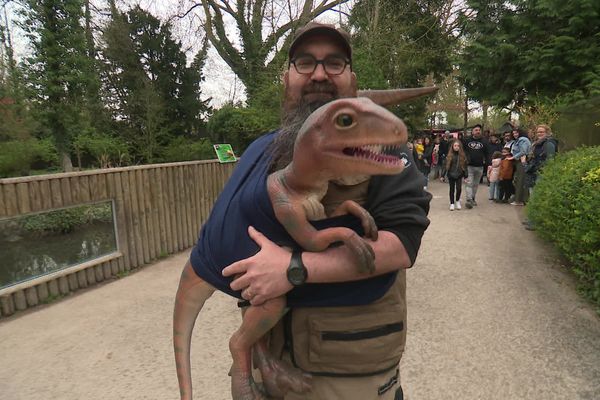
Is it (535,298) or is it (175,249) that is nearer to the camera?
(535,298)

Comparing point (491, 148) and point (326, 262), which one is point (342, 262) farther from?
point (491, 148)

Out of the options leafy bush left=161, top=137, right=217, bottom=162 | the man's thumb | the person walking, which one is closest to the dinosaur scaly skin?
the man's thumb

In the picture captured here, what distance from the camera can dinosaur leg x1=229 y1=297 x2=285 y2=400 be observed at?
3.64 ft

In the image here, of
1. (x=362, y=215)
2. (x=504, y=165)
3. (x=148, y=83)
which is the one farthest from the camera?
(x=148, y=83)

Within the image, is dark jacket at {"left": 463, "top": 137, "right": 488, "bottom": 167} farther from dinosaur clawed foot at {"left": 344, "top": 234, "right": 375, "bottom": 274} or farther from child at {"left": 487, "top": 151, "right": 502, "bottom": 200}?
dinosaur clawed foot at {"left": 344, "top": 234, "right": 375, "bottom": 274}

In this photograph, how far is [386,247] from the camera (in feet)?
3.47

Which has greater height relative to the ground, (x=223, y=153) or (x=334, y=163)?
(x=334, y=163)

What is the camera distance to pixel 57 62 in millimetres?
9148

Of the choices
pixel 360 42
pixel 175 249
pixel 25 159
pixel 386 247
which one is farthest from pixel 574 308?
pixel 25 159

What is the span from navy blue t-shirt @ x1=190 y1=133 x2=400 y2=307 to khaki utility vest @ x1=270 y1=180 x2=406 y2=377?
0.06 meters

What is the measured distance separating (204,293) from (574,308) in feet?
11.4

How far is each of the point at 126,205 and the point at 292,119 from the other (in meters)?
4.09

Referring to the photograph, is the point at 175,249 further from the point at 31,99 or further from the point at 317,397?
the point at 31,99

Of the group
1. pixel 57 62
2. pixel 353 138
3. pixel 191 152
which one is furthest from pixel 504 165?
pixel 57 62
